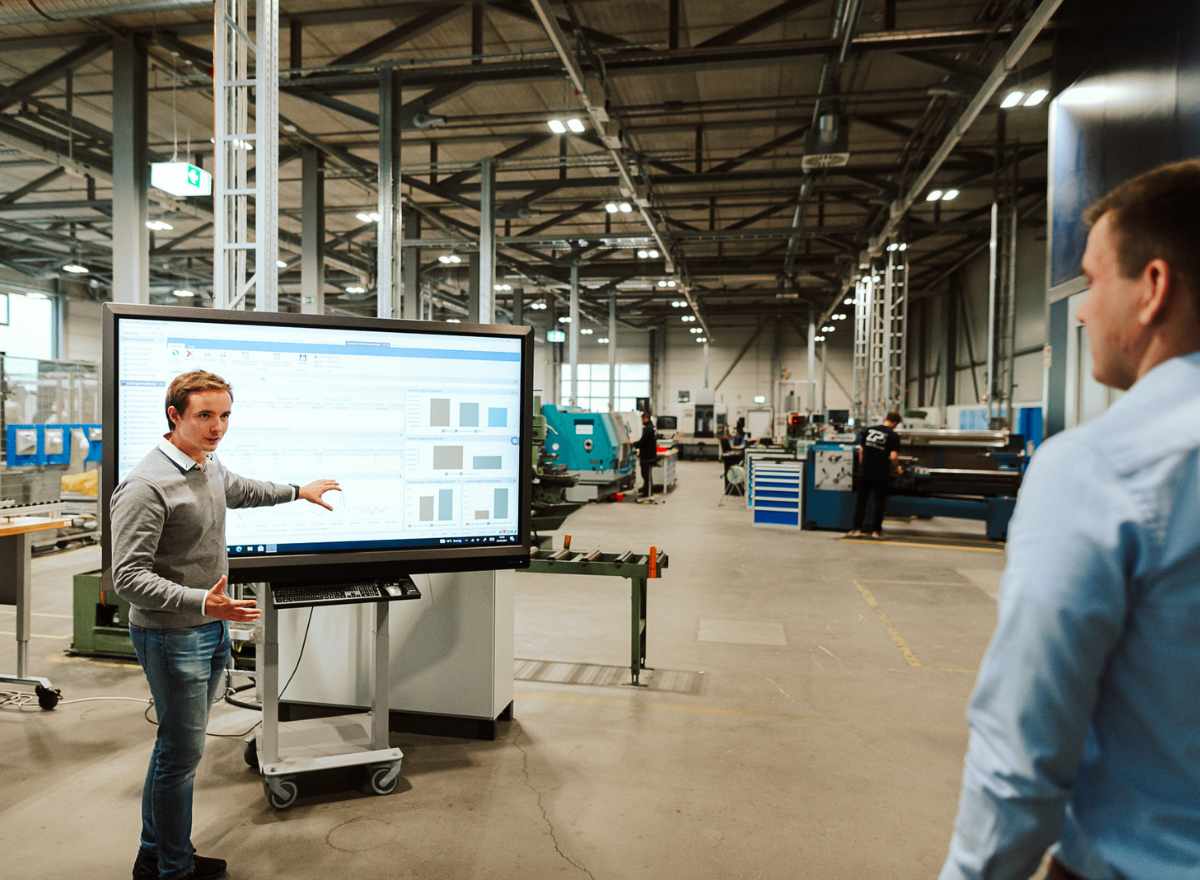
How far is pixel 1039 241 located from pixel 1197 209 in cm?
1606

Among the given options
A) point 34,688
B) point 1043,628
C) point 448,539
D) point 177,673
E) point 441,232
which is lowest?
point 34,688

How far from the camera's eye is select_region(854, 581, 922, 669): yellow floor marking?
461cm

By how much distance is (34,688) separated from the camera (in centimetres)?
392

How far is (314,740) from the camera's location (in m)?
2.92

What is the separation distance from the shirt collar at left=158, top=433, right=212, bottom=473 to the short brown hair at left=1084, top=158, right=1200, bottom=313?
220cm

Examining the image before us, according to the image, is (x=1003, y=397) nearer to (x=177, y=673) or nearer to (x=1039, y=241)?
(x=1039, y=241)

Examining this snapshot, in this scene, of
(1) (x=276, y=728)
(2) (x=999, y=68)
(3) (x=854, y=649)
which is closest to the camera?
(1) (x=276, y=728)

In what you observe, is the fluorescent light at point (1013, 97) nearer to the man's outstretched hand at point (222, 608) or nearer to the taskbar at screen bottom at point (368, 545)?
the taskbar at screen bottom at point (368, 545)

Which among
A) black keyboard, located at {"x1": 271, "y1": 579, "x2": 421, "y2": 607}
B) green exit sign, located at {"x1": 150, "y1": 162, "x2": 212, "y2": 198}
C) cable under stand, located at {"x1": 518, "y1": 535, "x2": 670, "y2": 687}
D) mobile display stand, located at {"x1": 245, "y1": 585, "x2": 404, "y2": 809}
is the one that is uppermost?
green exit sign, located at {"x1": 150, "y1": 162, "x2": 212, "y2": 198}

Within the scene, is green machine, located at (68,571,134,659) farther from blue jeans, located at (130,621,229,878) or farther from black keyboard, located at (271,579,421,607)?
blue jeans, located at (130,621,229,878)

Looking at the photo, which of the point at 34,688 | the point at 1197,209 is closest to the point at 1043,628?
the point at 1197,209

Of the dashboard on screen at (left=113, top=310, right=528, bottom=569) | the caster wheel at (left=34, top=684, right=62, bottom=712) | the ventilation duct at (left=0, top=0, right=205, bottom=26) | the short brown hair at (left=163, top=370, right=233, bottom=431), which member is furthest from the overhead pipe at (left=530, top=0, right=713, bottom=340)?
the caster wheel at (left=34, top=684, right=62, bottom=712)

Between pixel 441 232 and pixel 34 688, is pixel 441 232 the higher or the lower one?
the higher one

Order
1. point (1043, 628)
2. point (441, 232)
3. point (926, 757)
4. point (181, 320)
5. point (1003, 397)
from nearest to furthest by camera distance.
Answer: point (1043, 628) → point (181, 320) → point (926, 757) → point (1003, 397) → point (441, 232)
